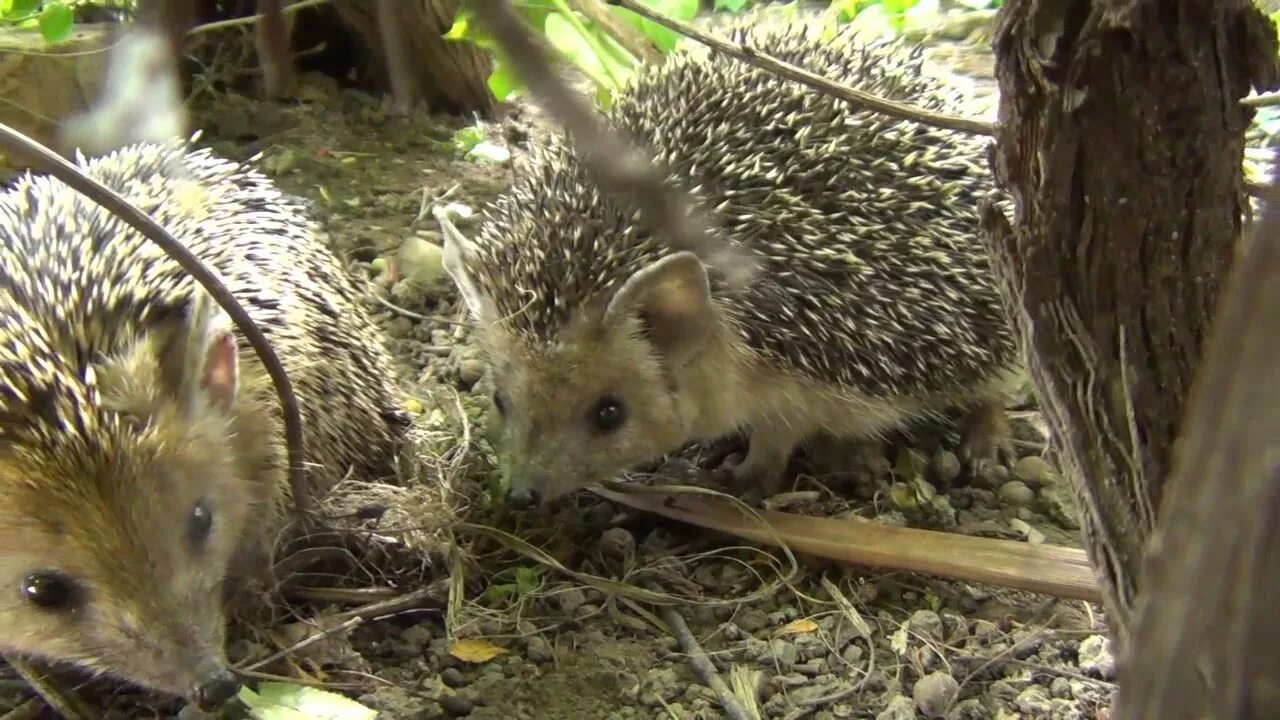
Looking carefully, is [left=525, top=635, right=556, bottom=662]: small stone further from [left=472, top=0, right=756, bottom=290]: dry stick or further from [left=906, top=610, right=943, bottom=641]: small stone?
[left=472, top=0, right=756, bottom=290]: dry stick

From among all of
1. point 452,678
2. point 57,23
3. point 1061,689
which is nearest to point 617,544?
point 452,678

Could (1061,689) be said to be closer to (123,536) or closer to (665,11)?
(123,536)

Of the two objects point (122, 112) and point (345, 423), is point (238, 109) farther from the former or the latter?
point (122, 112)

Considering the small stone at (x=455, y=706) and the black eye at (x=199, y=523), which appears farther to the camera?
the small stone at (x=455, y=706)

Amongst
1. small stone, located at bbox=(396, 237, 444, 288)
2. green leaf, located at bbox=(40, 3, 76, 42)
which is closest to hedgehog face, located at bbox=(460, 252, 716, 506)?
small stone, located at bbox=(396, 237, 444, 288)

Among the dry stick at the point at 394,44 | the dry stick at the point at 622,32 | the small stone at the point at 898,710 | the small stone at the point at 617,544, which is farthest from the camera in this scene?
the dry stick at the point at 622,32

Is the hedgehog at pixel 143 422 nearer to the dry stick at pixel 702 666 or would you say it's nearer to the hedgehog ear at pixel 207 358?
the hedgehog ear at pixel 207 358

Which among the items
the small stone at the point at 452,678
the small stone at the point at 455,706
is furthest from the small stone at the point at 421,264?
the small stone at the point at 455,706
